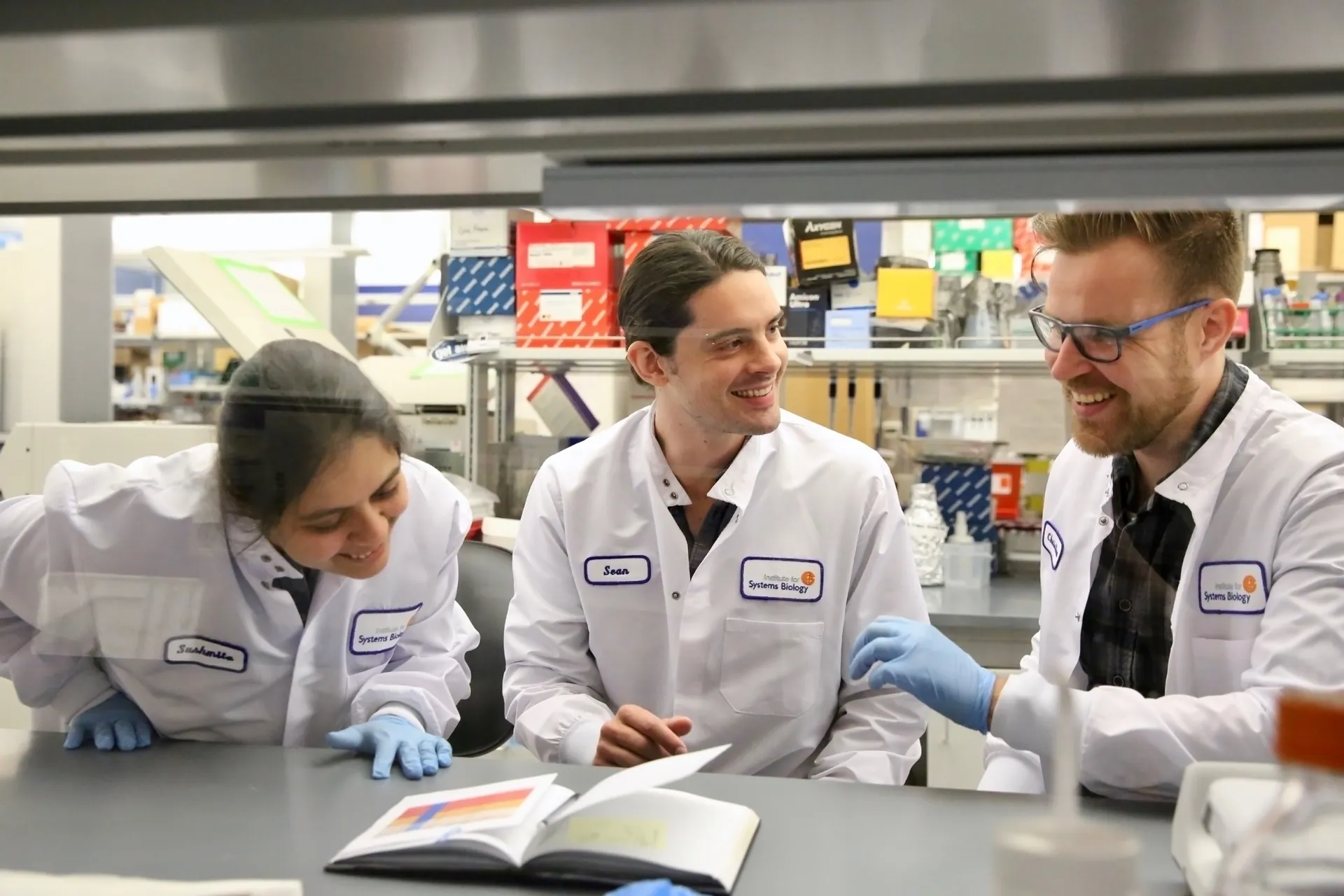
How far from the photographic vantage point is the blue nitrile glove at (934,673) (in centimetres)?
131

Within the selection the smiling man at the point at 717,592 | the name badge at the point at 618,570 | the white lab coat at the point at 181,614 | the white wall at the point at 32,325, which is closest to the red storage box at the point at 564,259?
the smiling man at the point at 717,592

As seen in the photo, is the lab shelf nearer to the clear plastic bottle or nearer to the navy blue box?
the navy blue box

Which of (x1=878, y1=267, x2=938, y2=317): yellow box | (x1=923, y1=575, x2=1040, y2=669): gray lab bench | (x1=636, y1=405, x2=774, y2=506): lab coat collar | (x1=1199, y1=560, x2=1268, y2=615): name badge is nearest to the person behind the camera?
(x1=1199, y1=560, x2=1268, y2=615): name badge

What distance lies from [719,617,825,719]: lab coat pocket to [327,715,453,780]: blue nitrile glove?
0.51 meters

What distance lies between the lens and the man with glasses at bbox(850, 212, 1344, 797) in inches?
46.1

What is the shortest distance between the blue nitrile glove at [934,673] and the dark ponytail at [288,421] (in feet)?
2.43

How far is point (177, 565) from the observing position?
1449 millimetres

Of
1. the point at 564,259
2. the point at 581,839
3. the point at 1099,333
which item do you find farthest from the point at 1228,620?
the point at 564,259

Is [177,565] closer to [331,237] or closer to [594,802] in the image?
[331,237]

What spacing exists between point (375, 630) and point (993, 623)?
3.89 feet

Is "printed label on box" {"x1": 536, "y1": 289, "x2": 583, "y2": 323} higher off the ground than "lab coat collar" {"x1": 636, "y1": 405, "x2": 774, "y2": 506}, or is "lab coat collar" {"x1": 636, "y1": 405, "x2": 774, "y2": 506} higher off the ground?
"printed label on box" {"x1": 536, "y1": 289, "x2": 583, "y2": 323}

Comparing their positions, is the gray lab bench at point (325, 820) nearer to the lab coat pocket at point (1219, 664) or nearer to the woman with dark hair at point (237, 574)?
the woman with dark hair at point (237, 574)

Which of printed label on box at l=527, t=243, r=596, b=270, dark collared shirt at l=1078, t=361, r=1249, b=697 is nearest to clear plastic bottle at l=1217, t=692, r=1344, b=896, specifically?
dark collared shirt at l=1078, t=361, r=1249, b=697

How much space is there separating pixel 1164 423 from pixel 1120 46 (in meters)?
0.92
